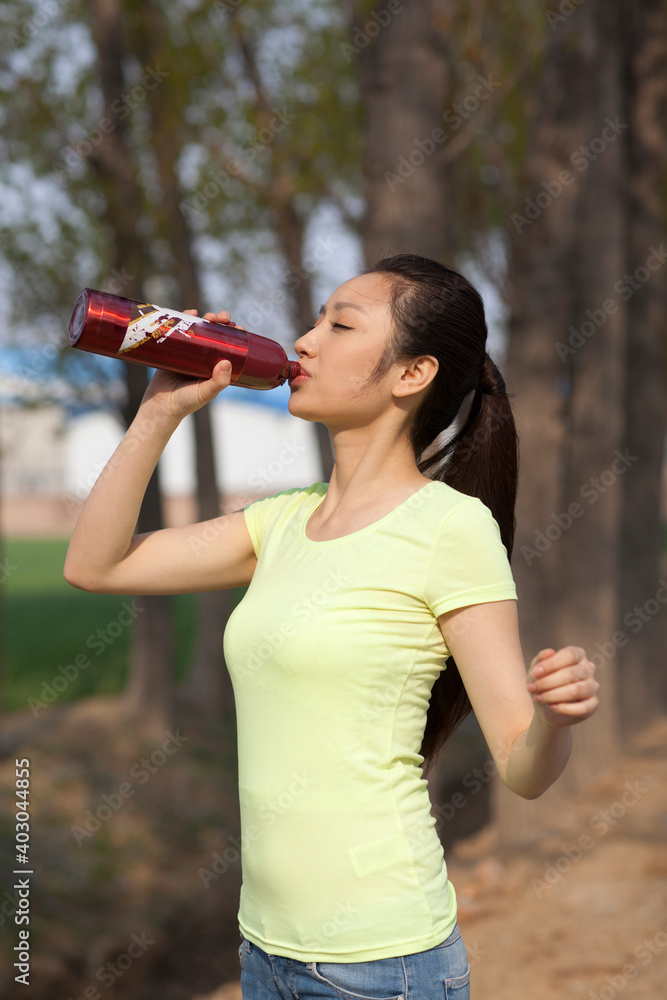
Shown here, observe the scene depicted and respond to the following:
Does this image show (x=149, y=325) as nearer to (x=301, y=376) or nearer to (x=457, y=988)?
(x=301, y=376)

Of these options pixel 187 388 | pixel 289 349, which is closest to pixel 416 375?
pixel 187 388

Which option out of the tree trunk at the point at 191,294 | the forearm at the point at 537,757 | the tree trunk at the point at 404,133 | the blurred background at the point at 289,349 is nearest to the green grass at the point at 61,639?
the blurred background at the point at 289,349

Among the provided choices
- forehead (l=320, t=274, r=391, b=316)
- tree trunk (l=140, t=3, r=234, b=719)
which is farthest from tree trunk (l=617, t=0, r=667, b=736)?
forehead (l=320, t=274, r=391, b=316)

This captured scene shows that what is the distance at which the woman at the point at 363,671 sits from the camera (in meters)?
1.64

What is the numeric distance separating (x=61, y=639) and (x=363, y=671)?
13362mm

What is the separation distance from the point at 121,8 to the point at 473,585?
8.17m

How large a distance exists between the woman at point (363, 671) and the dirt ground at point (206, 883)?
119 inches

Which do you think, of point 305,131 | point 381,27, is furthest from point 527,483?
point 305,131

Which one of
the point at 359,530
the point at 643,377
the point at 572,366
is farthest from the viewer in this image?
the point at 643,377

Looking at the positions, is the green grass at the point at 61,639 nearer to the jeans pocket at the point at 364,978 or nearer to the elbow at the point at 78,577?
the elbow at the point at 78,577

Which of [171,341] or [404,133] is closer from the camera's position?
[171,341]

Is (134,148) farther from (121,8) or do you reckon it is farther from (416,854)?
(416,854)

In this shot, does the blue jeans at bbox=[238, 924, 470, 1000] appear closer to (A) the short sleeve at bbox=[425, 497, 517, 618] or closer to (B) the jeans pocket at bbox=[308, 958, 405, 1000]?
(B) the jeans pocket at bbox=[308, 958, 405, 1000]

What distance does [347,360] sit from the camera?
1925 millimetres
